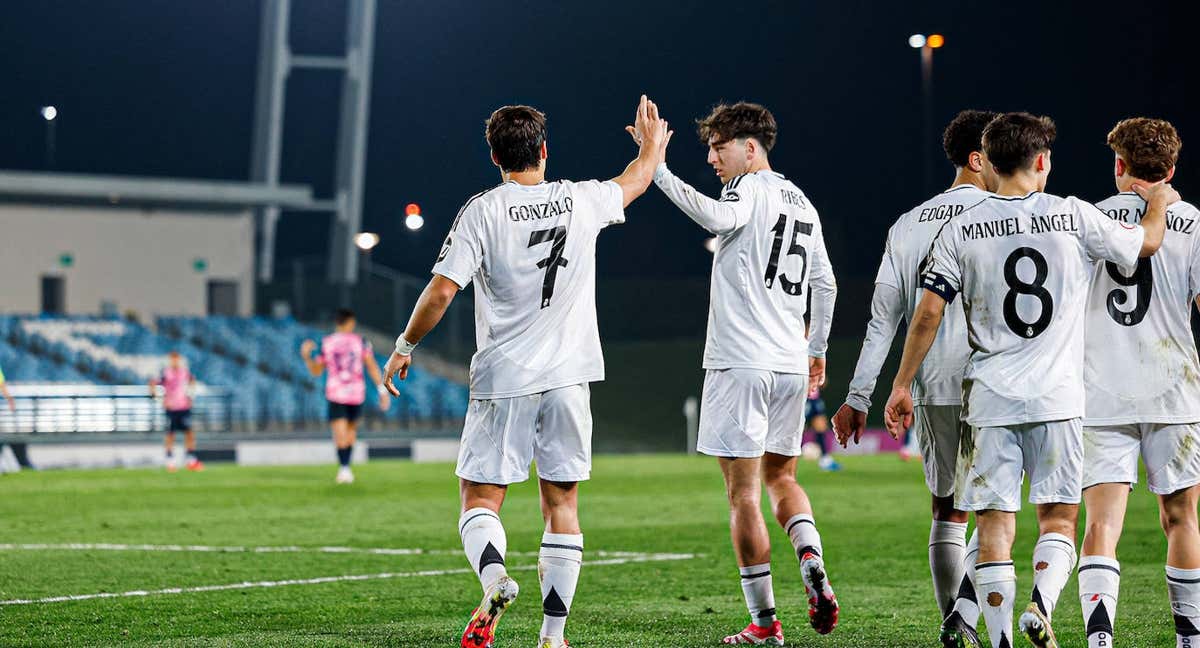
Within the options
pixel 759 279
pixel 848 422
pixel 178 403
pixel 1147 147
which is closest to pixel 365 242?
pixel 178 403

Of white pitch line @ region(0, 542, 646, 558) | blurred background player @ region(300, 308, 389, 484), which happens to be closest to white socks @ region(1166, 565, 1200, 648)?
white pitch line @ region(0, 542, 646, 558)

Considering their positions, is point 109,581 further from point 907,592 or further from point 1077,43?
point 1077,43

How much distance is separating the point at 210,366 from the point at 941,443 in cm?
2689

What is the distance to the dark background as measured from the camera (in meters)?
42.0

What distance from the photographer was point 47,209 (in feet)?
119

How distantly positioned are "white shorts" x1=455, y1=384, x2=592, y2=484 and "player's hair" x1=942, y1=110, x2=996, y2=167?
188 centimetres

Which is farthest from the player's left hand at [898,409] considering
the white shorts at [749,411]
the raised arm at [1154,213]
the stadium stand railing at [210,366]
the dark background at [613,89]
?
the dark background at [613,89]

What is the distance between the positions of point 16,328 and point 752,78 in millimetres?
22688

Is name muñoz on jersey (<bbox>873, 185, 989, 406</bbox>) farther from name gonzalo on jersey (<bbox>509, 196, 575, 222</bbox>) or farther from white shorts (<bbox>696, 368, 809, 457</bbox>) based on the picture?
name gonzalo on jersey (<bbox>509, 196, 575, 222</bbox>)

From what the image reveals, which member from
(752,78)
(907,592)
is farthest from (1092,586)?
(752,78)

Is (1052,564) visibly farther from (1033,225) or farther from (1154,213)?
(1154,213)

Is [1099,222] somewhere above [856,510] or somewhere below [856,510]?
above

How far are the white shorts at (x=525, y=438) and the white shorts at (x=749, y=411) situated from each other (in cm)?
68

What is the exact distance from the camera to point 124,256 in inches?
1465
